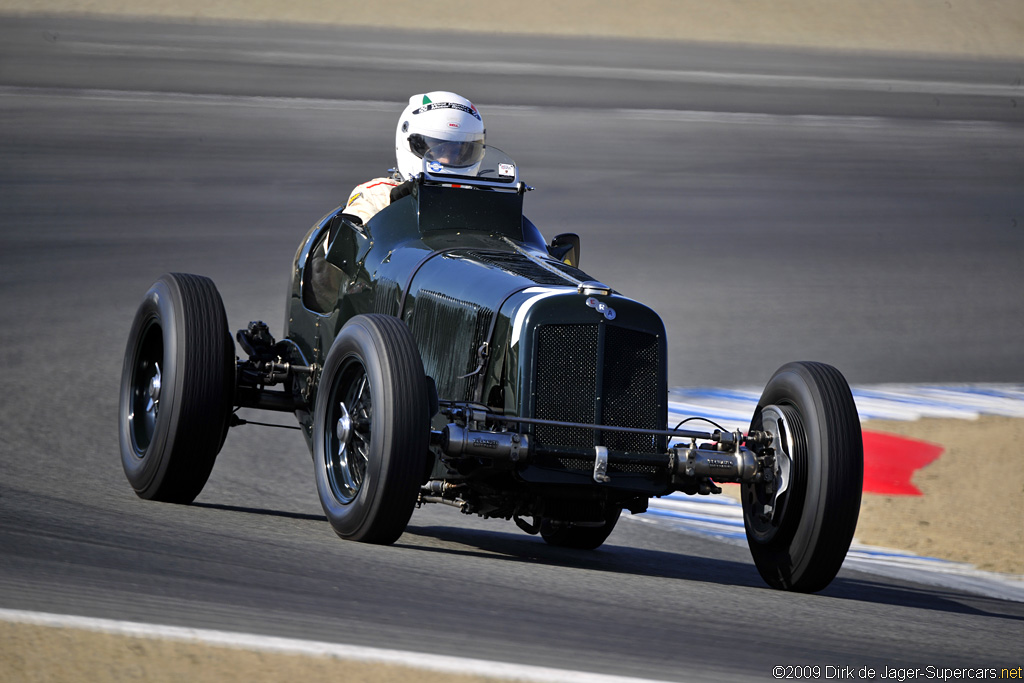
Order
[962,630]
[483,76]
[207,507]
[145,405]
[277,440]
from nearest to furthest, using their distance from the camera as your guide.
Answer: [962,630] → [207,507] → [145,405] → [277,440] → [483,76]

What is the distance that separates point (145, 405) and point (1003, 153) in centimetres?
1779

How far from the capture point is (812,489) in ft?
20.1

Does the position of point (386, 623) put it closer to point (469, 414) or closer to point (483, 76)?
point (469, 414)

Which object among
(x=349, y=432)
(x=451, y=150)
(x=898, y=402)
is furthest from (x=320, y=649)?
(x=898, y=402)

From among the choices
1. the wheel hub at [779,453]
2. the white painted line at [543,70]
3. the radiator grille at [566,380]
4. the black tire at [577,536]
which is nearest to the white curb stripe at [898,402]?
the black tire at [577,536]

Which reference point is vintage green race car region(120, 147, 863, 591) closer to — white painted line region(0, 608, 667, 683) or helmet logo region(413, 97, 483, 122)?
helmet logo region(413, 97, 483, 122)

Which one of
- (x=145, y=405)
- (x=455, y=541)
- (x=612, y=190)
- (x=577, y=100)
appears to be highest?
(x=577, y=100)

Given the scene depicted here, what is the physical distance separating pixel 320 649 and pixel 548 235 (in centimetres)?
1108

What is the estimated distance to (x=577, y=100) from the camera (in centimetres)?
2605

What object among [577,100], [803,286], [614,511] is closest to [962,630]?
[614,511]

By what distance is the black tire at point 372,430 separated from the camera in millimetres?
5828

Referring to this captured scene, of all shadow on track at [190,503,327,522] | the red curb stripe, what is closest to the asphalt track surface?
shadow on track at [190,503,327,522]

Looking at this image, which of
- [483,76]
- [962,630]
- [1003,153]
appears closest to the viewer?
[962,630]

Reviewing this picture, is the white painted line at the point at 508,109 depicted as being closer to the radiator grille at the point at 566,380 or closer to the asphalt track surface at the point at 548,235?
the asphalt track surface at the point at 548,235
